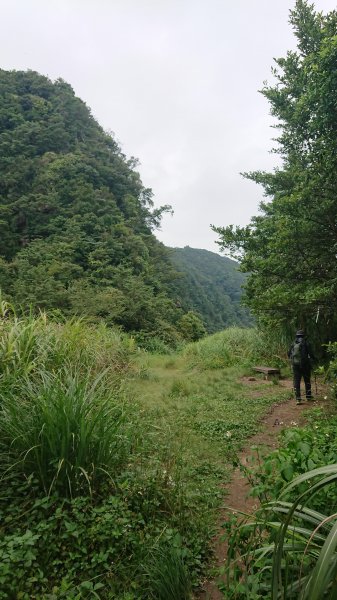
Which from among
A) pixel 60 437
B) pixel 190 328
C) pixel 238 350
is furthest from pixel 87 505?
pixel 190 328

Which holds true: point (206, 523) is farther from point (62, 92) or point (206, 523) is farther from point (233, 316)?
point (62, 92)

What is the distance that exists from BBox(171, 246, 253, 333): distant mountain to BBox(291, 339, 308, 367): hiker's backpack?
12.5m

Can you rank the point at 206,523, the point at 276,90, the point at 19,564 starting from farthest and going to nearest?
the point at 276,90
the point at 206,523
the point at 19,564

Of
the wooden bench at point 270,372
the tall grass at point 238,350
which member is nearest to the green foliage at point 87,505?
the wooden bench at point 270,372

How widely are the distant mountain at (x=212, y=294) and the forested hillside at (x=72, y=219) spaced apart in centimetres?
419

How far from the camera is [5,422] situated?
2.92 metres

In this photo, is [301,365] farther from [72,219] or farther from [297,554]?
[72,219]

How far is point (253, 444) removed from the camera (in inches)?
183

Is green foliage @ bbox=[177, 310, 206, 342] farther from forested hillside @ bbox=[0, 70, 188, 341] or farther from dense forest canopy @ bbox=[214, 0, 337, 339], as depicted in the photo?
dense forest canopy @ bbox=[214, 0, 337, 339]

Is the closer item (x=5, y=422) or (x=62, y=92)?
(x=5, y=422)

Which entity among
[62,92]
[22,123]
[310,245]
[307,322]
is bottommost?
[307,322]

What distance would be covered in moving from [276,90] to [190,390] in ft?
26.1

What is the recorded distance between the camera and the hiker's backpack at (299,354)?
270 inches

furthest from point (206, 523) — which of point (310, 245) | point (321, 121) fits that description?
point (321, 121)
